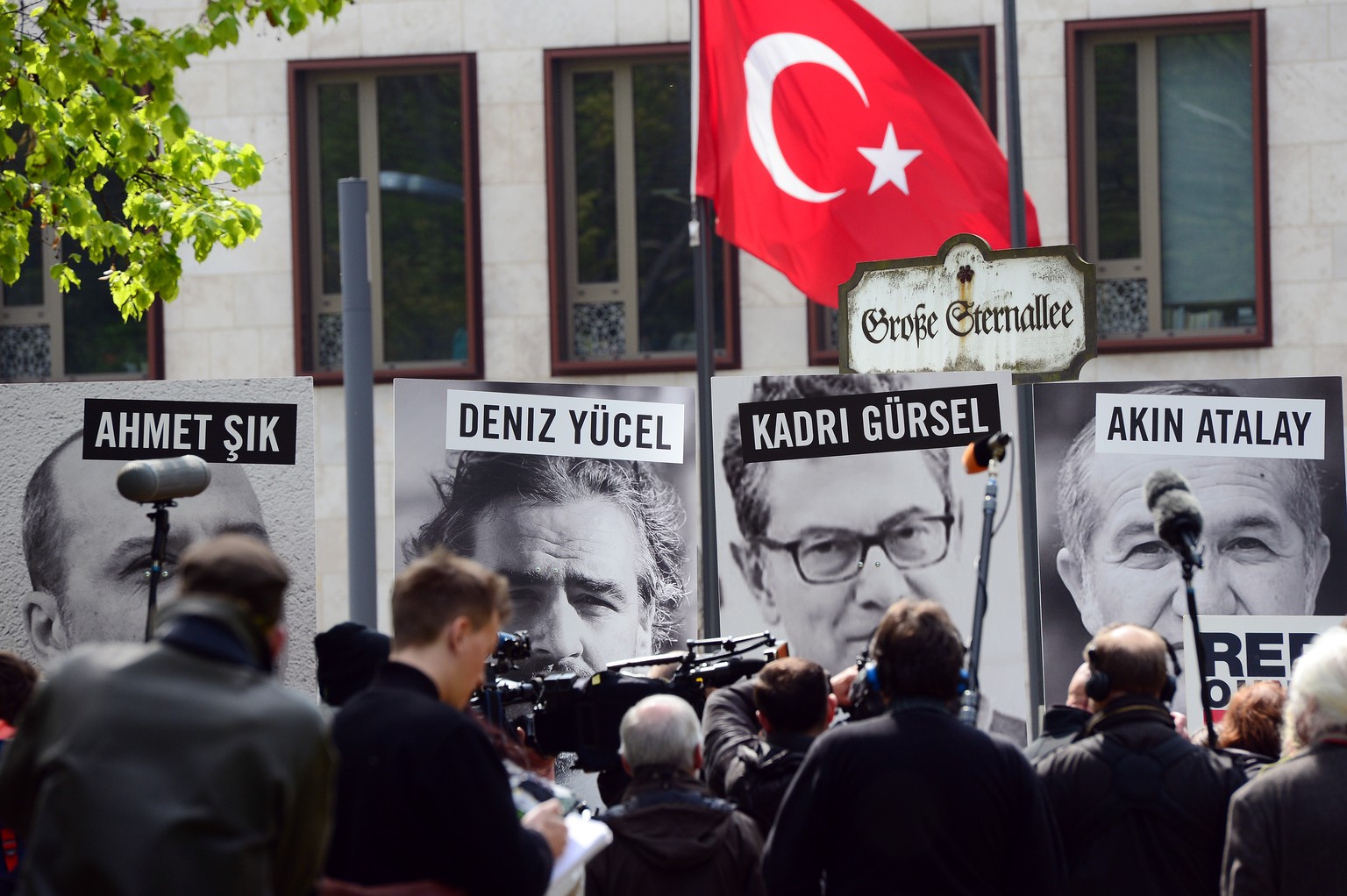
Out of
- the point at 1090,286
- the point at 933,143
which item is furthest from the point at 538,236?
the point at 1090,286

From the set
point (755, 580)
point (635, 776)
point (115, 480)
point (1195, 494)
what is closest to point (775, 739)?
point (635, 776)

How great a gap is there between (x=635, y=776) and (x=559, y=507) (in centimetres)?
315

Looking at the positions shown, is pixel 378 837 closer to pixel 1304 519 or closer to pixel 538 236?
pixel 1304 519

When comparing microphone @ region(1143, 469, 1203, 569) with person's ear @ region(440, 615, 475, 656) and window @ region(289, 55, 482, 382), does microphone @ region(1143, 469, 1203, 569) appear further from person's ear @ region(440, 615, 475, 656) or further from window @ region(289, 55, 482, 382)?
window @ region(289, 55, 482, 382)

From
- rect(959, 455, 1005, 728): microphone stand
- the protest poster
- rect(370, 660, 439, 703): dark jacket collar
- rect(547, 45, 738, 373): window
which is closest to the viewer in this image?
rect(370, 660, 439, 703): dark jacket collar

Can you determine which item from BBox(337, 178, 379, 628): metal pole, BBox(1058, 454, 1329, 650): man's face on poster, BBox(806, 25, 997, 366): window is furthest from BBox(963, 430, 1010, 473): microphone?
BBox(806, 25, 997, 366): window

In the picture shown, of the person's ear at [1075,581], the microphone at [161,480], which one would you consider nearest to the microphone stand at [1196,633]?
the person's ear at [1075,581]

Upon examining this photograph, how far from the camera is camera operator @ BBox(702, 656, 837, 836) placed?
14.5ft

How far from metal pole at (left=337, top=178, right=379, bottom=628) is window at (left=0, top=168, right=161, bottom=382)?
25.5 feet

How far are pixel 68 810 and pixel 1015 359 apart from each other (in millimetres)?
5263

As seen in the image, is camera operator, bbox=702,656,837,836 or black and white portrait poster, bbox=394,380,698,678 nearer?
camera operator, bbox=702,656,837,836

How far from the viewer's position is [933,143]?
27.8 ft

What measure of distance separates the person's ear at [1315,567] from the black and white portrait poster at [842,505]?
1.25 m

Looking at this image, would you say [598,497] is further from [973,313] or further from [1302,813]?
[1302,813]
